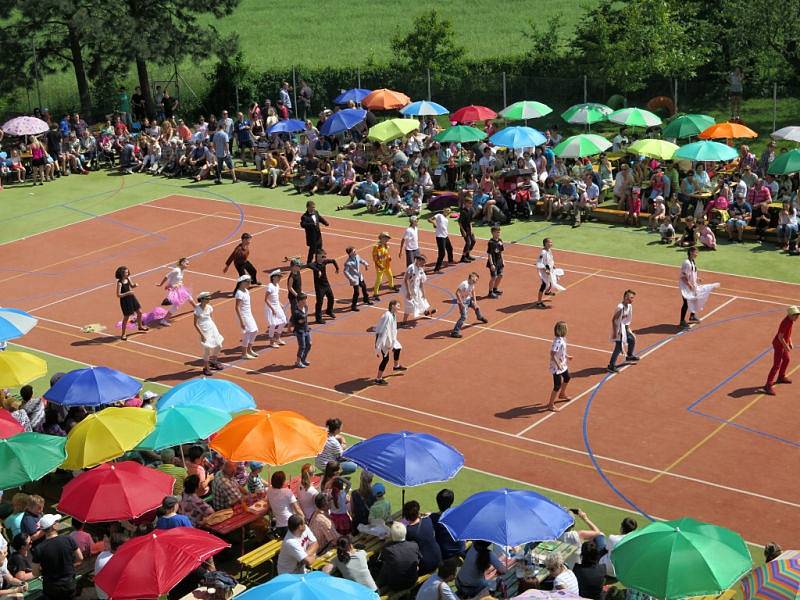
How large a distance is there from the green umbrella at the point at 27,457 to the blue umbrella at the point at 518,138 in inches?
856

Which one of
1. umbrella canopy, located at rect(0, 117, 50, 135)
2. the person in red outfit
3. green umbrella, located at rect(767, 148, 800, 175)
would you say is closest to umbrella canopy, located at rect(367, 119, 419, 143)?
umbrella canopy, located at rect(0, 117, 50, 135)

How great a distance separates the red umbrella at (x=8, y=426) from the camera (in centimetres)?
1924

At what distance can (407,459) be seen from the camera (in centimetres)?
1750

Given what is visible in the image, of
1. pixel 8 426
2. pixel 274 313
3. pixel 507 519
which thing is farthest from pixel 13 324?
pixel 507 519

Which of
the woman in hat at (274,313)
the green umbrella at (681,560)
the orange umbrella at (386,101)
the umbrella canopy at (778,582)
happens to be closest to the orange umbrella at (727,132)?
the orange umbrella at (386,101)

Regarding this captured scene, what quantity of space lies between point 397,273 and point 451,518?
16839mm

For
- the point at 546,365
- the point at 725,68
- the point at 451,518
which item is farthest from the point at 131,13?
the point at 451,518

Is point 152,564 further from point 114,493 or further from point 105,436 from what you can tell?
point 105,436

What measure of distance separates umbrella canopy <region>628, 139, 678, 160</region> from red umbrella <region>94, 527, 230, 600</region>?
24.3 metres

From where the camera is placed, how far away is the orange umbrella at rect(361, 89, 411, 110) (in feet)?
148

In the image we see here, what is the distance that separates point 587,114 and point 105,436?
27483 mm

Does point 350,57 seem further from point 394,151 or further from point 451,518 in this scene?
point 451,518

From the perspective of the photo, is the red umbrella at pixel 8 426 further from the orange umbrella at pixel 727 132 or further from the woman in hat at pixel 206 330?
the orange umbrella at pixel 727 132

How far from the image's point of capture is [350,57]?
66000 millimetres
